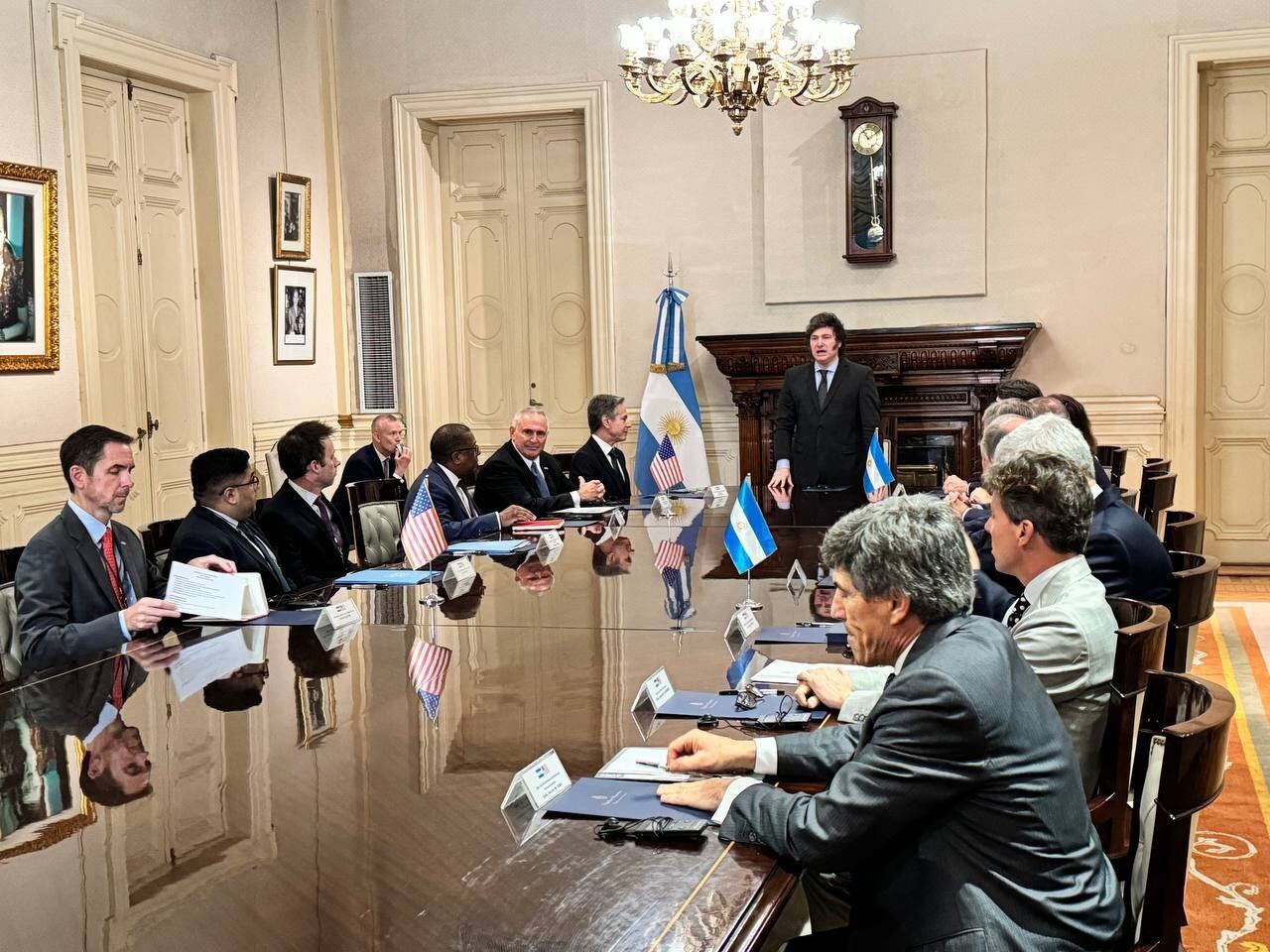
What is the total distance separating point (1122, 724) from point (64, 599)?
8.85 feet

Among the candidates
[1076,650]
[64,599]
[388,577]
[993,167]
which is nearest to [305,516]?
[388,577]

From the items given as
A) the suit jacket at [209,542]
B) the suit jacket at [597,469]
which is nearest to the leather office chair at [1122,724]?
the suit jacket at [209,542]

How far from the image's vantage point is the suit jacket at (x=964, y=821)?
181 cm

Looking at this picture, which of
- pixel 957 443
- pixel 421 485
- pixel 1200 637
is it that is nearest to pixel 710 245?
pixel 957 443

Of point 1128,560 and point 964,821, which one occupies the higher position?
Answer: point 1128,560

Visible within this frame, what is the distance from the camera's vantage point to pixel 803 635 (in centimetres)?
340

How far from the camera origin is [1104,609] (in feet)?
8.16

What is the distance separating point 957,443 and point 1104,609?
242 inches

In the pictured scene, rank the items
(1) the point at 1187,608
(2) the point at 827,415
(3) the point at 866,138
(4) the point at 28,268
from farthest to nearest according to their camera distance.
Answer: (3) the point at 866,138 < (2) the point at 827,415 < (4) the point at 28,268 < (1) the point at 1187,608

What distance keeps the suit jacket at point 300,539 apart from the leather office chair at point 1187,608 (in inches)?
115

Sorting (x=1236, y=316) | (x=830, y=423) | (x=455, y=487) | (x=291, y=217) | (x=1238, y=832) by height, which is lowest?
(x=1238, y=832)

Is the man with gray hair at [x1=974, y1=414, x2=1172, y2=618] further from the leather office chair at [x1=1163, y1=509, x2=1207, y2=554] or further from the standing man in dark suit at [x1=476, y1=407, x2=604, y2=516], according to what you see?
the standing man in dark suit at [x1=476, y1=407, x2=604, y2=516]

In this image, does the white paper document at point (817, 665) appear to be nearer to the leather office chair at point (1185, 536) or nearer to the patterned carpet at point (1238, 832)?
the patterned carpet at point (1238, 832)

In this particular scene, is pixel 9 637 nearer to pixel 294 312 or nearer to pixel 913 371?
pixel 294 312
